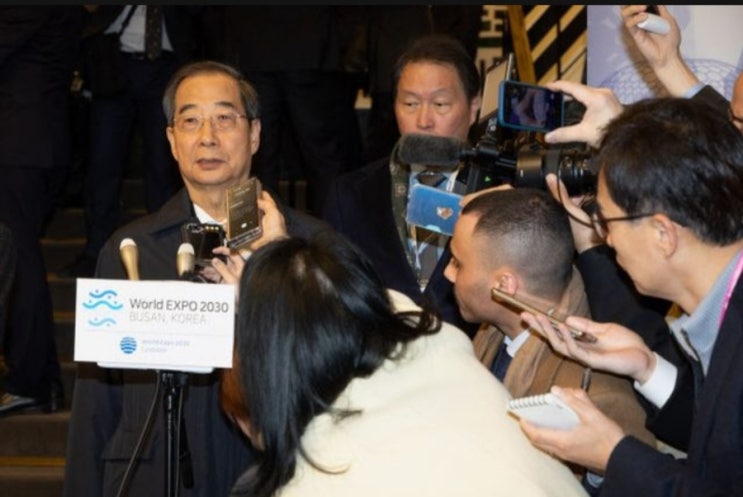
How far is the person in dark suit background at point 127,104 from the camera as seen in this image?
6566 millimetres

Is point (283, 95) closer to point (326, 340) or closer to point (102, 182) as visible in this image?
point (102, 182)

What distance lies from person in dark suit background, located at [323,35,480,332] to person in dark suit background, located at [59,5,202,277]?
2.17m

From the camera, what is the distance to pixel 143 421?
149 inches

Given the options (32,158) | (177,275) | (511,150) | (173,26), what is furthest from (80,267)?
(511,150)

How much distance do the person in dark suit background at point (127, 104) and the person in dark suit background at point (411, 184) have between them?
217 centimetres

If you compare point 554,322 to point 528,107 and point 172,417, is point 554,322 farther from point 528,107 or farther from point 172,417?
point 172,417

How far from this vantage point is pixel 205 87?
414 cm

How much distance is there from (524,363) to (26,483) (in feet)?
10.6

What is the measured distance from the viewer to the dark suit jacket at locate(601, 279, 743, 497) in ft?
8.75

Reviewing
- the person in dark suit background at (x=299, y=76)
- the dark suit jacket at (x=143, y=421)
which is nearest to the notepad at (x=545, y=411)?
the dark suit jacket at (x=143, y=421)

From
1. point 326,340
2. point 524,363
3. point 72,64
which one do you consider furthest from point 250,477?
point 72,64

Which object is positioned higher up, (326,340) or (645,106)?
(645,106)

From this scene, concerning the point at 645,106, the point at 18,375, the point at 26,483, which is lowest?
the point at 26,483

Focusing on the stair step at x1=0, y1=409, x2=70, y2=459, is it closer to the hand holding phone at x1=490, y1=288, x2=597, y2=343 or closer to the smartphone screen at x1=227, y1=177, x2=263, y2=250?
the smartphone screen at x1=227, y1=177, x2=263, y2=250
